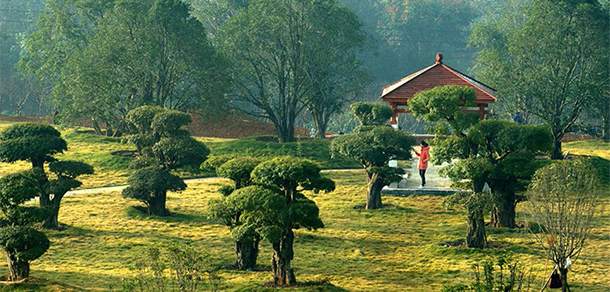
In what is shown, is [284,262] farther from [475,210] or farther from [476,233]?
[476,233]

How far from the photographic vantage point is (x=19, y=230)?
19578 mm

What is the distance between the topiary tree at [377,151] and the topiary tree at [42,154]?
9291 mm

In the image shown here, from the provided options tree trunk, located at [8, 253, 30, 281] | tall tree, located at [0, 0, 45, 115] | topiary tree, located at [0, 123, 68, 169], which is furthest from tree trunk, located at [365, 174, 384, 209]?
tall tree, located at [0, 0, 45, 115]

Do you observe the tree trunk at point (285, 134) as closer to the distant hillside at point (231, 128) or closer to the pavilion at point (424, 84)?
the distant hillside at point (231, 128)

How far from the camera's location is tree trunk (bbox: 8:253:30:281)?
19562mm

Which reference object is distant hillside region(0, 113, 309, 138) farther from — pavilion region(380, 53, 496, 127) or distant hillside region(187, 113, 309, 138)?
pavilion region(380, 53, 496, 127)

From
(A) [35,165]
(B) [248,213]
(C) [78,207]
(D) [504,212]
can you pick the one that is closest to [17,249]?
(B) [248,213]

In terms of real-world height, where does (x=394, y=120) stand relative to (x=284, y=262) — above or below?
above

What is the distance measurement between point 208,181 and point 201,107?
8.18m

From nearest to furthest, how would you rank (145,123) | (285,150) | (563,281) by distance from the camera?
1. (563,281)
2. (145,123)
3. (285,150)

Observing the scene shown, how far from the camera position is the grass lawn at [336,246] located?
20766mm

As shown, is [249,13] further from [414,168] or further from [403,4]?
[403,4]

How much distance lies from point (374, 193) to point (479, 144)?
19.6 feet

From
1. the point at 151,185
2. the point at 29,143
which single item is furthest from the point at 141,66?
the point at 29,143
